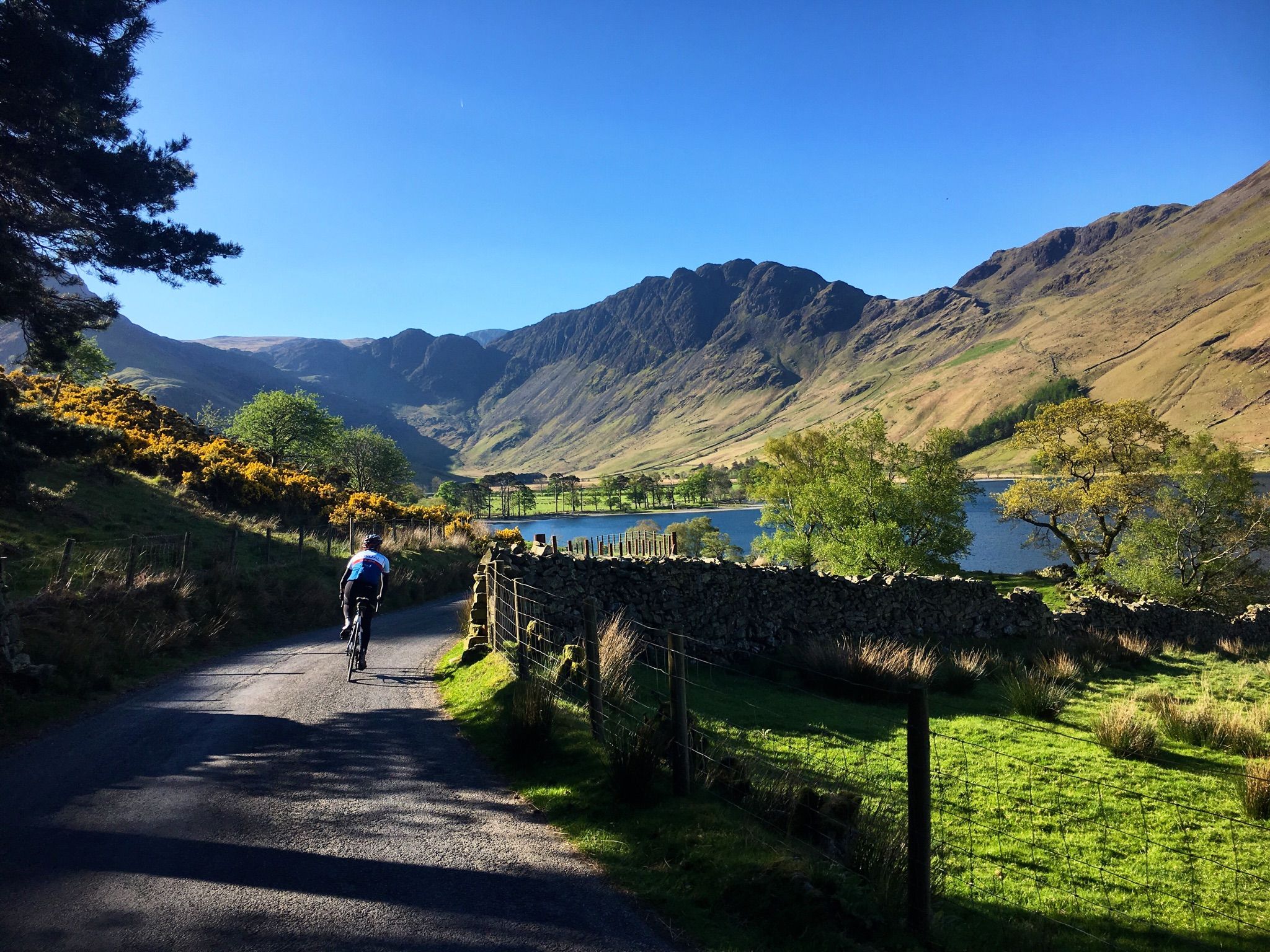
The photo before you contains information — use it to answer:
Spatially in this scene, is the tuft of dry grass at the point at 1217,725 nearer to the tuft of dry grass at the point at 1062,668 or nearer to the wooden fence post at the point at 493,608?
the tuft of dry grass at the point at 1062,668

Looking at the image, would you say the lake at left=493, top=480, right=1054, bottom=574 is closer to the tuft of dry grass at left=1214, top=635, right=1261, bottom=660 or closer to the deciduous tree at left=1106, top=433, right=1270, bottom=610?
the deciduous tree at left=1106, top=433, right=1270, bottom=610

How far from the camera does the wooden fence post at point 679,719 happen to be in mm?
5684

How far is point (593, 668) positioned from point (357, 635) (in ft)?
16.2

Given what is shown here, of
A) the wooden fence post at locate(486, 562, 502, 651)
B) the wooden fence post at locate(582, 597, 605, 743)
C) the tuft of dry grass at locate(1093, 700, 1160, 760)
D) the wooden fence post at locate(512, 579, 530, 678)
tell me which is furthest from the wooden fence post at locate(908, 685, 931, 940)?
the wooden fence post at locate(486, 562, 502, 651)

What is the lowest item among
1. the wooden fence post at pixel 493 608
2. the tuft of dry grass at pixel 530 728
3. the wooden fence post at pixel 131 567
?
the tuft of dry grass at pixel 530 728

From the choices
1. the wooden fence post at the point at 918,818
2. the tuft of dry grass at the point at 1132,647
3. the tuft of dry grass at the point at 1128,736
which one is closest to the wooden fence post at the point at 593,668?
the wooden fence post at the point at 918,818

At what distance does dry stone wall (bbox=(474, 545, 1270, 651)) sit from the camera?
13492mm

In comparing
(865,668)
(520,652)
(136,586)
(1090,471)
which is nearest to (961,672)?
(865,668)

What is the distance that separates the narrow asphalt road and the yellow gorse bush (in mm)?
16483

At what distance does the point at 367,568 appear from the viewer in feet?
33.8

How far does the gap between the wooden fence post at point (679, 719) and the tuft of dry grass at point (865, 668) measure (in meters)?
7.80

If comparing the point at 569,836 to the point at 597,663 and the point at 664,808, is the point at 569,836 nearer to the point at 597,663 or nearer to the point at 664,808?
the point at 664,808

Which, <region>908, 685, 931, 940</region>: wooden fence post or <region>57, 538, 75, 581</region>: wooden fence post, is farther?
<region>57, 538, 75, 581</region>: wooden fence post

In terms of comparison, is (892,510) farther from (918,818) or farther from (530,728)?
(918,818)
